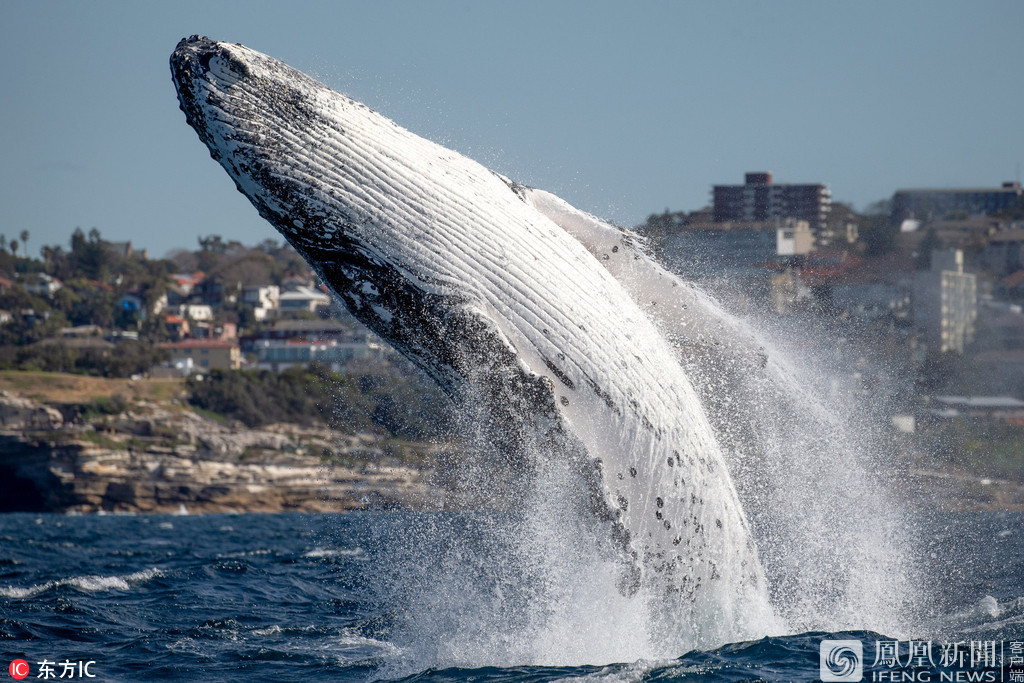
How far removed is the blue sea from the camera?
8.18 metres

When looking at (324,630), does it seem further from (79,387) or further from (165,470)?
(79,387)

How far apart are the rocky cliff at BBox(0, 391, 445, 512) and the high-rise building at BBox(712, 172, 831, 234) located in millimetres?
26727

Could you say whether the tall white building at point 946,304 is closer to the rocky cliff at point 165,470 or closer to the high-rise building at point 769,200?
the high-rise building at point 769,200

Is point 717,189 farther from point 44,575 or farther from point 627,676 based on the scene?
point 627,676

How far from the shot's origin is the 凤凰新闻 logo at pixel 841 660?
7.88 meters

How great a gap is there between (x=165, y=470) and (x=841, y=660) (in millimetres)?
69859

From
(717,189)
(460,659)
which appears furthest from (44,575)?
(717,189)

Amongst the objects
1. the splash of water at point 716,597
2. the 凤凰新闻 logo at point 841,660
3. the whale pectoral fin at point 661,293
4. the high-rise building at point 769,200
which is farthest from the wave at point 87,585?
the high-rise building at point 769,200

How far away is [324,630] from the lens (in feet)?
38.6

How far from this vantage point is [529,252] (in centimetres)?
682

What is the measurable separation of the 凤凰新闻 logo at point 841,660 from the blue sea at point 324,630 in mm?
48

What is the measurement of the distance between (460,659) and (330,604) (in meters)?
5.67

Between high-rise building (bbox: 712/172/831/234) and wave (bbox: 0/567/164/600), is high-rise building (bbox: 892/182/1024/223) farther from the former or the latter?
Result: wave (bbox: 0/567/164/600)

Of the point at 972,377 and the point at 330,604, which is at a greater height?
the point at 972,377
